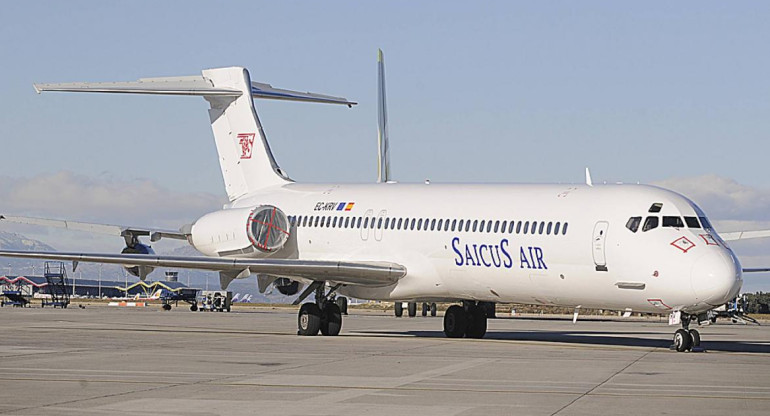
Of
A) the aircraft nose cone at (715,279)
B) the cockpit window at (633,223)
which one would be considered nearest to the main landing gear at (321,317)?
the cockpit window at (633,223)

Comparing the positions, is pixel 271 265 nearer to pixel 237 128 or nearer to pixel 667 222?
pixel 237 128


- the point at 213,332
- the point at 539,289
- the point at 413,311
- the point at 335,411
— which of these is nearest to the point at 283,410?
the point at 335,411

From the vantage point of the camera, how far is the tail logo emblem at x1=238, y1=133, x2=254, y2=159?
3594 cm

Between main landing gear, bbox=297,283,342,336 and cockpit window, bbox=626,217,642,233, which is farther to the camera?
main landing gear, bbox=297,283,342,336

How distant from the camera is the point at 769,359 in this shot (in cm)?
2262

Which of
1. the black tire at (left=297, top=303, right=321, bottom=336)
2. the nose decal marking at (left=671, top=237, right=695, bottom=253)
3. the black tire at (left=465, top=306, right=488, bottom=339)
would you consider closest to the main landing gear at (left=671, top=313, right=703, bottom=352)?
the nose decal marking at (left=671, top=237, right=695, bottom=253)

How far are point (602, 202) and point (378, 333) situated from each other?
9956 millimetres

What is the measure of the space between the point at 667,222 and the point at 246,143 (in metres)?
15.8

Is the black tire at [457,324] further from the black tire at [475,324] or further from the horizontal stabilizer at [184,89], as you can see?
the horizontal stabilizer at [184,89]

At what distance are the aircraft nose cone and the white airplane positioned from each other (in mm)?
27

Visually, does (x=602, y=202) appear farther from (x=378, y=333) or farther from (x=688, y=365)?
(x=378, y=333)

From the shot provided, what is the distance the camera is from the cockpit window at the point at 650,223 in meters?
24.2

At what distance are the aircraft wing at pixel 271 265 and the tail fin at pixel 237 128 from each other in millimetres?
6818

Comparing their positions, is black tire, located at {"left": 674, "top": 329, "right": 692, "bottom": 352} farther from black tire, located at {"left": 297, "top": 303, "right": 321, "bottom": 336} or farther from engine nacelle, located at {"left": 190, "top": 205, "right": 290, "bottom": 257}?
engine nacelle, located at {"left": 190, "top": 205, "right": 290, "bottom": 257}
